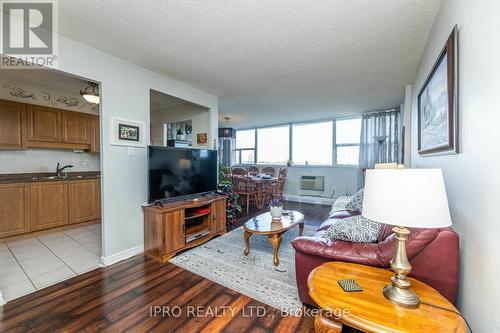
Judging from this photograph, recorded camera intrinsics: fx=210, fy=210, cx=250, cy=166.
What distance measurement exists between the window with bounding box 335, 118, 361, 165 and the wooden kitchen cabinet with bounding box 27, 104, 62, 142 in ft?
20.5

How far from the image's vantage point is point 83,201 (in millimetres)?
3779

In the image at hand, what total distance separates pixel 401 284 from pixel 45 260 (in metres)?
3.50

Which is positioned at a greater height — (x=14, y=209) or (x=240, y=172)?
(x=240, y=172)

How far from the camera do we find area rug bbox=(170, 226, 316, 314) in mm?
1858

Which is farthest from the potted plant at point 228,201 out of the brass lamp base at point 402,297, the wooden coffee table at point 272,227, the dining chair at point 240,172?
the brass lamp base at point 402,297

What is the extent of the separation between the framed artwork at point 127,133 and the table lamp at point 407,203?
2.63 meters

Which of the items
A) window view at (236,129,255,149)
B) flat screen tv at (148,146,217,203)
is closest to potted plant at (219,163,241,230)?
flat screen tv at (148,146,217,203)

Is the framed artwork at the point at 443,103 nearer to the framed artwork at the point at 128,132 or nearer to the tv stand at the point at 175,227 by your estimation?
the tv stand at the point at 175,227

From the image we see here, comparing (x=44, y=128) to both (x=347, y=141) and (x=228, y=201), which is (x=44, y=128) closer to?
(x=228, y=201)

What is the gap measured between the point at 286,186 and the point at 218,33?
5303 millimetres

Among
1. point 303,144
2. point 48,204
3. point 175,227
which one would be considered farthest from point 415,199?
point 303,144

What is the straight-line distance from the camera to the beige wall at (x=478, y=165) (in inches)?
33.4

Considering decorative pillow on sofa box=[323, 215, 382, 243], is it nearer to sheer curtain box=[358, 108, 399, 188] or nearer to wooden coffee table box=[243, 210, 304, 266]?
wooden coffee table box=[243, 210, 304, 266]

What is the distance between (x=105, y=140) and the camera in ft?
7.77
